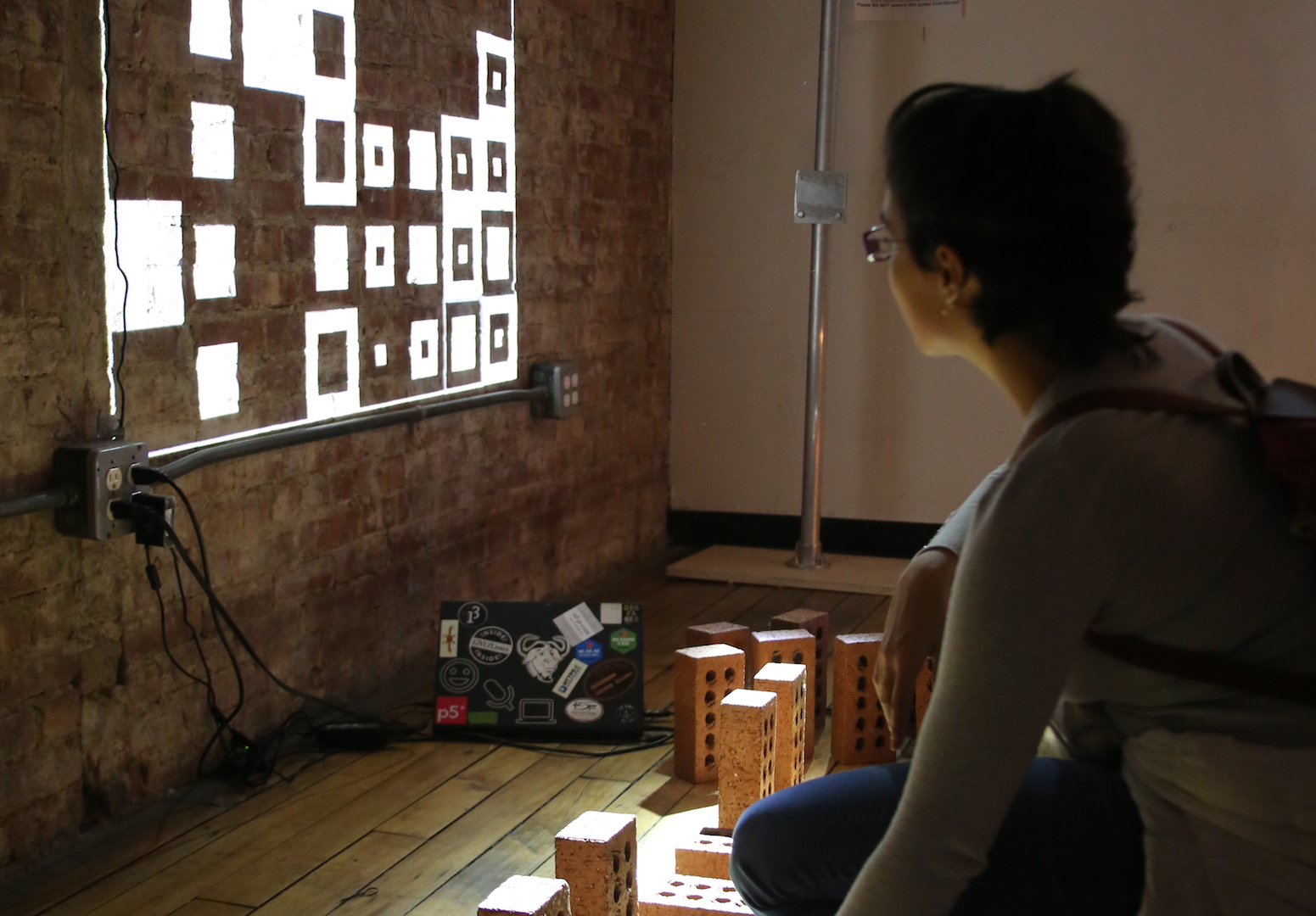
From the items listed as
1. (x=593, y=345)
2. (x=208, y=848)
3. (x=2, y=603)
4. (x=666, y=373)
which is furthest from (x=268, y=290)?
(x=666, y=373)

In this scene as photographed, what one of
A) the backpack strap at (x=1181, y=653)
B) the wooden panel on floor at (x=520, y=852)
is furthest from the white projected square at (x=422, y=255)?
the backpack strap at (x=1181, y=653)

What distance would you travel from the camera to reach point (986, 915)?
1.15m

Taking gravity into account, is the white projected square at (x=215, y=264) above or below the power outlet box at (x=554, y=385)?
above

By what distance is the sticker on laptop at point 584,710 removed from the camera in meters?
2.63

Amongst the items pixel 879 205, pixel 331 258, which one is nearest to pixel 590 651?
pixel 331 258

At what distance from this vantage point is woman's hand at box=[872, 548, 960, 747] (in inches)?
53.3

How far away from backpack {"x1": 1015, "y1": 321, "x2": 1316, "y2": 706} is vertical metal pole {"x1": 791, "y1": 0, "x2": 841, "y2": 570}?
10.1 ft

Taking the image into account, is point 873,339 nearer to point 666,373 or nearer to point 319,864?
point 666,373

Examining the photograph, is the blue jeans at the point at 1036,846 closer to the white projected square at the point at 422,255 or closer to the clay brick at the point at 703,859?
the clay brick at the point at 703,859

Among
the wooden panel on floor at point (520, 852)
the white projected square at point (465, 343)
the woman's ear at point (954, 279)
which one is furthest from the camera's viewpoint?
the white projected square at point (465, 343)

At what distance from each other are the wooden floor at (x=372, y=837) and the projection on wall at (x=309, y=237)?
668mm

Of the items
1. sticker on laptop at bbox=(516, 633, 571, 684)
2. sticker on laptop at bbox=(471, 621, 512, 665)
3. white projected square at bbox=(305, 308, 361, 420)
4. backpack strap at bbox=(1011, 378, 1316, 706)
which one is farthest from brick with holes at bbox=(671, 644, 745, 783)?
backpack strap at bbox=(1011, 378, 1316, 706)

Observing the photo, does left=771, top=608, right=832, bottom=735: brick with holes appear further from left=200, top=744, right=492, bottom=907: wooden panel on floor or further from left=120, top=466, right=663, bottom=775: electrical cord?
left=200, top=744, right=492, bottom=907: wooden panel on floor

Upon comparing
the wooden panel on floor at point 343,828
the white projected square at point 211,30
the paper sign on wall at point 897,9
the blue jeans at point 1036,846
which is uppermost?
the paper sign on wall at point 897,9
